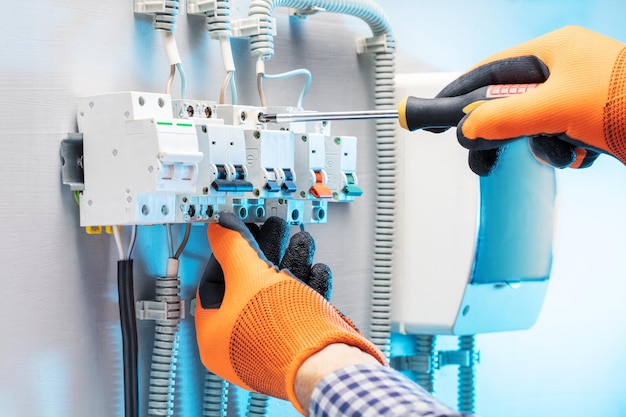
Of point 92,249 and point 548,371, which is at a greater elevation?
point 92,249

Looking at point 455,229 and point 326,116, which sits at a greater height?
point 326,116

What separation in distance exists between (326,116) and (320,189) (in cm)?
17

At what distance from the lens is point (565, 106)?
104 centimetres

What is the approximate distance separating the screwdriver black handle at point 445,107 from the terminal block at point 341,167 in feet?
1.23

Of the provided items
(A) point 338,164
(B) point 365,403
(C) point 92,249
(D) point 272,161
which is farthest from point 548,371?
(B) point 365,403

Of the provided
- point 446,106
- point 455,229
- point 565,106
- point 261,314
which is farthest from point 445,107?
point 455,229

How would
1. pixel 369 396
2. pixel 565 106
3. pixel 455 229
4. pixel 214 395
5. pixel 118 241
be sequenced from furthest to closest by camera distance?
pixel 455 229 → pixel 214 395 → pixel 118 241 → pixel 565 106 → pixel 369 396

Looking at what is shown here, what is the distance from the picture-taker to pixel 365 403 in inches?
35.3

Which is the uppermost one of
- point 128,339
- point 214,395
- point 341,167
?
point 341,167

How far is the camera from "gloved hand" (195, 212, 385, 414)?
3.52 feet

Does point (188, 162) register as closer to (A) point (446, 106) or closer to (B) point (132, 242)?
(B) point (132, 242)

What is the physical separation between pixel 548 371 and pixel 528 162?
26.5 inches

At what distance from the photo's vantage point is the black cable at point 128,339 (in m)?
1.32

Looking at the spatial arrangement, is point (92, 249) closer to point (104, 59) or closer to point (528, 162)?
point (104, 59)
